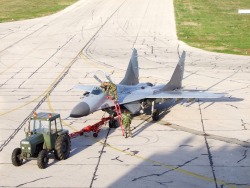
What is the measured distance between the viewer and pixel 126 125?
2530 centimetres

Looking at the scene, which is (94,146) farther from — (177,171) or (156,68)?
(156,68)

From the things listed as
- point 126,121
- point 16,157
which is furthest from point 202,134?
point 16,157

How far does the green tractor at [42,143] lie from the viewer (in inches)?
819

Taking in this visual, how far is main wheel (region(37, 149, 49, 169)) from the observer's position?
20.8 metres

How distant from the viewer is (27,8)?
96.3 meters

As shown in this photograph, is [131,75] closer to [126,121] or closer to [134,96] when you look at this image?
[134,96]

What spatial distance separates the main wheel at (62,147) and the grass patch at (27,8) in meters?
63.2

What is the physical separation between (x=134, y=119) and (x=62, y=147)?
Answer: 8149mm

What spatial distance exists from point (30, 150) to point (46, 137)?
3.34 feet

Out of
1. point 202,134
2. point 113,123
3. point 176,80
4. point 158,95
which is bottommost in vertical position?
point 202,134

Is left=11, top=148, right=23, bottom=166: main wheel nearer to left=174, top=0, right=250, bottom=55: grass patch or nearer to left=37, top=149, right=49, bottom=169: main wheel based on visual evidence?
left=37, top=149, right=49, bottom=169: main wheel

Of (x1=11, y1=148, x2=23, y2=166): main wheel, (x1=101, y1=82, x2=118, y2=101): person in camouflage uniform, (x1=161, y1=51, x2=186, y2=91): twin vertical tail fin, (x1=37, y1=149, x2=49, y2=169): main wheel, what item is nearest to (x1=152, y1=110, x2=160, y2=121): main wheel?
(x1=161, y1=51, x2=186, y2=91): twin vertical tail fin

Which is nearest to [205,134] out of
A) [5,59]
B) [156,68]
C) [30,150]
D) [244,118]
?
[244,118]

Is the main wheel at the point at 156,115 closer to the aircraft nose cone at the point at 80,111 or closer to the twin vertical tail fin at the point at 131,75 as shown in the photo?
the twin vertical tail fin at the point at 131,75
